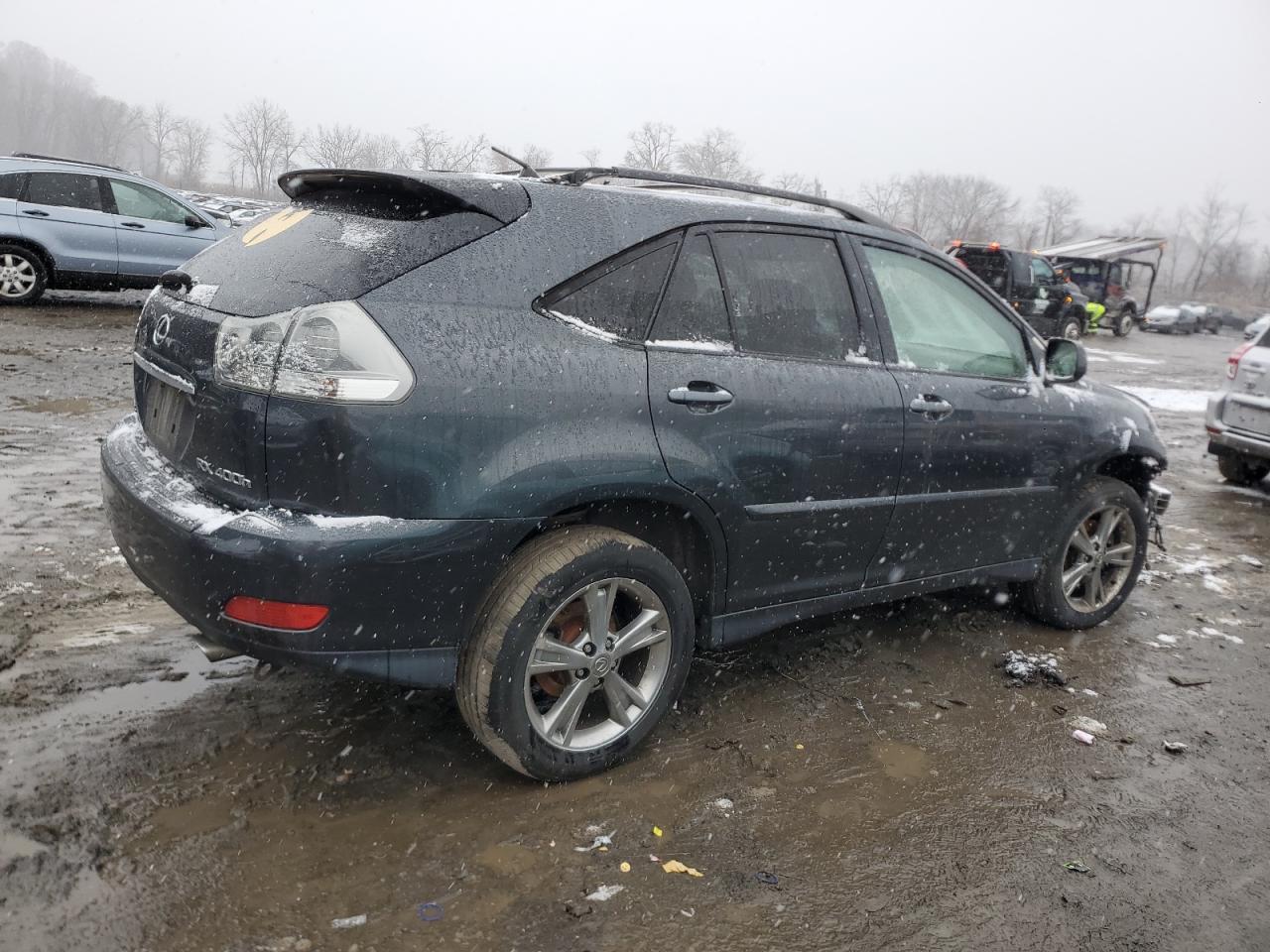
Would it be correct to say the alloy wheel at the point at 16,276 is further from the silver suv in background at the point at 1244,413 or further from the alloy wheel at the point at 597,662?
the silver suv in background at the point at 1244,413

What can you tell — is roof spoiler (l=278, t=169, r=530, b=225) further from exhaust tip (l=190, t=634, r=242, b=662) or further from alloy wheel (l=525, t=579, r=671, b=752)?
exhaust tip (l=190, t=634, r=242, b=662)

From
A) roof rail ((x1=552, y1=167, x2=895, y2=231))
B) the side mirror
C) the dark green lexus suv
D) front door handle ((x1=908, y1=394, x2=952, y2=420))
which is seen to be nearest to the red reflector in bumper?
the dark green lexus suv

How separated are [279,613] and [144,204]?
1143 cm

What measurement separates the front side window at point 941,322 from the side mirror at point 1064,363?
16 cm

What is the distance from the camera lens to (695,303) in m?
2.89

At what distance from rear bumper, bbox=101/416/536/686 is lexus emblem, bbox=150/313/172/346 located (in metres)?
0.48

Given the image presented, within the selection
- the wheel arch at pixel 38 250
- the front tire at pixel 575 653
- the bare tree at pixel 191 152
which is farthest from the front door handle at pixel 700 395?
the bare tree at pixel 191 152

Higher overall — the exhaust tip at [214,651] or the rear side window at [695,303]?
the rear side window at [695,303]

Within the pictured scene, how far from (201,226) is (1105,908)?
1270cm

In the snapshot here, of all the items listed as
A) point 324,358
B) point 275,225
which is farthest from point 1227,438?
point 324,358

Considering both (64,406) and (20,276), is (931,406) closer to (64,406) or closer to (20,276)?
(64,406)

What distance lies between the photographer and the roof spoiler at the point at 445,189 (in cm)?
258

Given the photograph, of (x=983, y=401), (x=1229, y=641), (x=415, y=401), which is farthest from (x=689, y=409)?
(x=1229, y=641)

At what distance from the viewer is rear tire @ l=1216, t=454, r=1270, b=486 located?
8.05 metres
